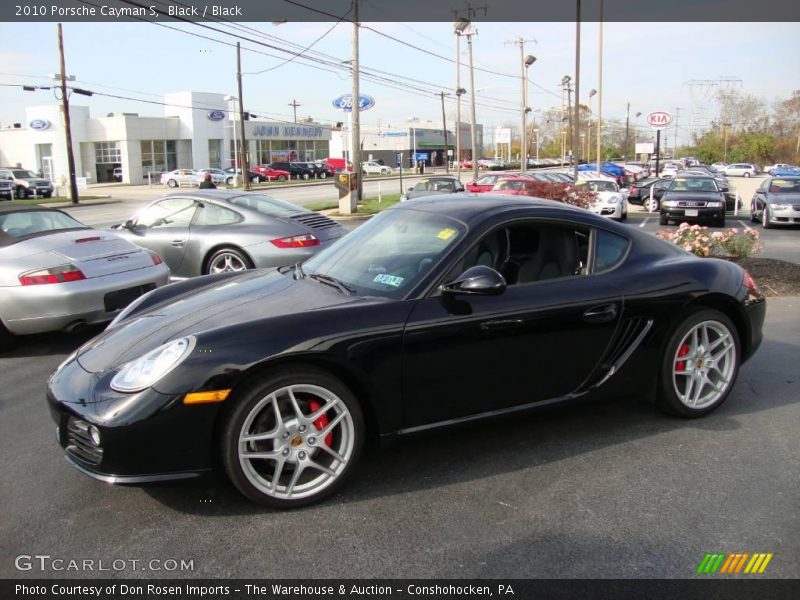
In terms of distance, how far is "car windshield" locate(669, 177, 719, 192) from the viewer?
20.8 m

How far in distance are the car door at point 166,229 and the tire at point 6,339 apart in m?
2.64

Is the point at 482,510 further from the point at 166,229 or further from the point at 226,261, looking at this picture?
the point at 166,229

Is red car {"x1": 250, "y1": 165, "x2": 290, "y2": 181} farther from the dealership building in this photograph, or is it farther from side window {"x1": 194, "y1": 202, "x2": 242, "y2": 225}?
side window {"x1": 194, "y1": 202, "x2": 242, "y2": 225}

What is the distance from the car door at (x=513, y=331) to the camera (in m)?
3.47

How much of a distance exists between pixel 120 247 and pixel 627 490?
538cm

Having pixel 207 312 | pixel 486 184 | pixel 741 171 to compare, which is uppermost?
pixel 741 171

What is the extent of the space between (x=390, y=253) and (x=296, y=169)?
63.2 meters

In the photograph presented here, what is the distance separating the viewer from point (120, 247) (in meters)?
6.73

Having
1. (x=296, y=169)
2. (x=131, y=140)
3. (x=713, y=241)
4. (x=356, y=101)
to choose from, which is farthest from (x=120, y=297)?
(x=131, y=140)

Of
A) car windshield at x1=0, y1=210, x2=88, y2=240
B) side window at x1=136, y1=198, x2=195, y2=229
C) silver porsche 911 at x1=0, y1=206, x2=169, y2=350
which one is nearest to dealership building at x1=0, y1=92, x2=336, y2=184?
side window at x1=136, y1=198, x2=195, y2=229

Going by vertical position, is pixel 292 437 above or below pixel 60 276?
below

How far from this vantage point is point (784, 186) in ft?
67.4
